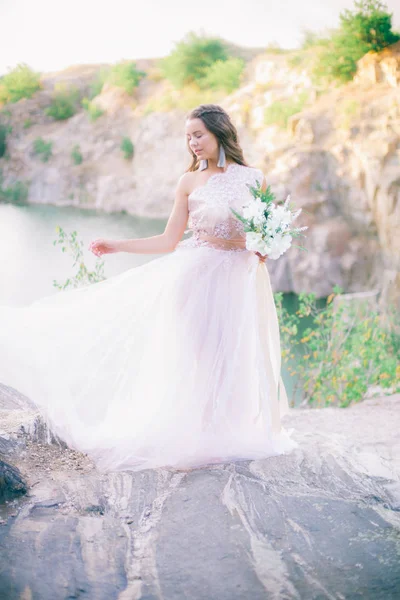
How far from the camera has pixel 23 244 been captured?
1462 cm

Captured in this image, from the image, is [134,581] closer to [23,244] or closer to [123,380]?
[123,380]

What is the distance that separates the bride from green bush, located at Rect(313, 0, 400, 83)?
562 inches

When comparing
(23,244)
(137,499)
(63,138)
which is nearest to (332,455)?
(137,499)

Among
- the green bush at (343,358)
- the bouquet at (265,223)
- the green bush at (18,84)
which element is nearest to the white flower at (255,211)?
the bouquet at (265,223)

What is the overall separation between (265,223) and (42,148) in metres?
24.8

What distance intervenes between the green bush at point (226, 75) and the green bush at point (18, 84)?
10.6 m

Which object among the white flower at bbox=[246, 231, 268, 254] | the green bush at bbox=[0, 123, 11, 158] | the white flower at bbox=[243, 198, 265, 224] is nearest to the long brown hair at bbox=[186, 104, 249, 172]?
the white flower at bbox=[243, 198, 265, 224]

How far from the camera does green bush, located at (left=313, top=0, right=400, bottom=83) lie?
14.5 metres

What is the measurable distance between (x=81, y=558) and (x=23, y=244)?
46.0 feet

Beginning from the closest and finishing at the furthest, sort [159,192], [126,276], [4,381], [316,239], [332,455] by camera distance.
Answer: [332,455] → [4,381] → [126,276] → [316,239] → [159,192]

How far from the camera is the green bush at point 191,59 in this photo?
2612cm

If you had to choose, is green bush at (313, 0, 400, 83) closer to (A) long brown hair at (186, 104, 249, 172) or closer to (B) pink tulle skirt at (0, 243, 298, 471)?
(A) long brown hair at (186, 104, 249, 172)

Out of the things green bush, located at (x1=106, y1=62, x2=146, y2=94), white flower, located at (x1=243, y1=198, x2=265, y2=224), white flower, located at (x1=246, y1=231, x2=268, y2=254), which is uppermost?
green bush, located at (x1=106, y1=62, x2=146, y2=94)

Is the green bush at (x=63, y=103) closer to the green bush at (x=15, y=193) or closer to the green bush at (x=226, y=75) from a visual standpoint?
the green bush at (x=15, y=193)
